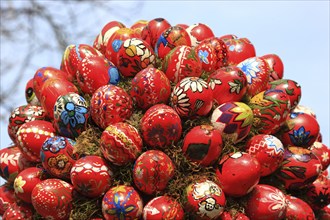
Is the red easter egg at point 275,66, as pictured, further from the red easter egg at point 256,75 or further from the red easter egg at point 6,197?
the red easter egg at point 6,197

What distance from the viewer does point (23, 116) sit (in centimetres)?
468

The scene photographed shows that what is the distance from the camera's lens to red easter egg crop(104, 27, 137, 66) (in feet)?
15.1

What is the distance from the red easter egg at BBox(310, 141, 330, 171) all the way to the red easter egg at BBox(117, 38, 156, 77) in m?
1.49

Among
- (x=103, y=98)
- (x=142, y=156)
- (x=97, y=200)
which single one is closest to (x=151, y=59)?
(x=103, y=98)

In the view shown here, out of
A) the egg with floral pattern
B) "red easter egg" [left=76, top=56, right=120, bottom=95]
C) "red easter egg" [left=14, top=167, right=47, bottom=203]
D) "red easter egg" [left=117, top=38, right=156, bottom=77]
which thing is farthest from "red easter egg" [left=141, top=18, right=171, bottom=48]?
"red easter egg" [left=14, top=167, right=47, bottom=203]

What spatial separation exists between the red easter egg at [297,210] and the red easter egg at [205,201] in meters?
0.59

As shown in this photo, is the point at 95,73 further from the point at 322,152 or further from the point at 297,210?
the point at 322,152

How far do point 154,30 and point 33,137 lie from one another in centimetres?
126

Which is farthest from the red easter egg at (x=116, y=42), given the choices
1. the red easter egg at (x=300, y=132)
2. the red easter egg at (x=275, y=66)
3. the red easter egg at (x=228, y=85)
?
the red easter egg at (x=300, y=132)

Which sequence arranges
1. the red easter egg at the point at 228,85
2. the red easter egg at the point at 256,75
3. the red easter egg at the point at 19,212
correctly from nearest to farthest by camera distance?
1. the red easter egg at the point at 228,85
2. the red easter egg at the point at 19,212
3. the red easter egg at the point at 256,75

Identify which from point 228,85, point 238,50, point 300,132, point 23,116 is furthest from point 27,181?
point 300,132

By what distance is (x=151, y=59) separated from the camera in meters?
4.50

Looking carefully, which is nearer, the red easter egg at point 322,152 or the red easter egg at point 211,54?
the red easter egg at point 211,54

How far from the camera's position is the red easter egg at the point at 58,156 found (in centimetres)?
421
